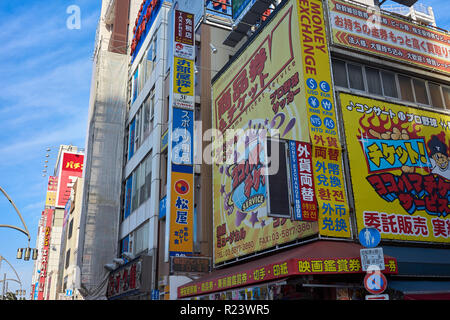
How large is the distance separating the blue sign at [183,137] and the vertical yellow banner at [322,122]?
853cm

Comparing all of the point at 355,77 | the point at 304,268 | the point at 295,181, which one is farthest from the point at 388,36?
the point at 304,268

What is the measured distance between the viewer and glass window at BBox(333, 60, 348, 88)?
17.4m

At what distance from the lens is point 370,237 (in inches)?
427

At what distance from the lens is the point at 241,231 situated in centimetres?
1972

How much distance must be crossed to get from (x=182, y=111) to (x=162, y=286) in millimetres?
9903

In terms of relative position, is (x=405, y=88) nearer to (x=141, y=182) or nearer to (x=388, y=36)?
(x=388, y=36)

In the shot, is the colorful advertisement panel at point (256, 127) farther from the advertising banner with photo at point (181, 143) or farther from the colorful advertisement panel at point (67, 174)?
the colorful advertisement panel at point (67, 174)

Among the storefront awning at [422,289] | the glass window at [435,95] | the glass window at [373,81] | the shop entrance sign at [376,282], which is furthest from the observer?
the glass window at [435,95]

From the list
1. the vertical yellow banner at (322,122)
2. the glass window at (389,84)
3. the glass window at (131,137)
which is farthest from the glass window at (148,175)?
the glass window at (389,84)

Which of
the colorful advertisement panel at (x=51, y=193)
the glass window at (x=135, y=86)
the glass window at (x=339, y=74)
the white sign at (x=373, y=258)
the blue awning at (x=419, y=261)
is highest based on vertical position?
the colorful advertisement panel at (x=51, y=193)

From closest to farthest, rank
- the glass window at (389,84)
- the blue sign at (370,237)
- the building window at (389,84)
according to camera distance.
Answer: the blue sign at (370,237) → the building window at (389,84) → the glass window at (389,84)

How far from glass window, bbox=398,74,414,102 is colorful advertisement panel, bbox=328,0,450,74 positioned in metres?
0.78

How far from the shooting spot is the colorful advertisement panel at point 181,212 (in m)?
21.0

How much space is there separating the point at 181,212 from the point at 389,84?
1151 centimetres
